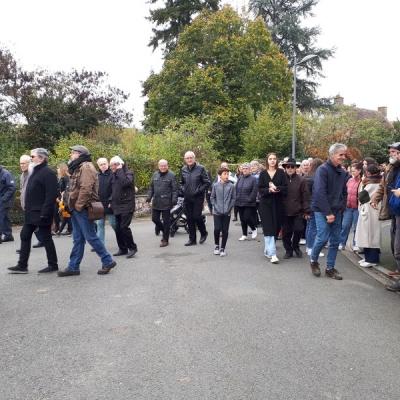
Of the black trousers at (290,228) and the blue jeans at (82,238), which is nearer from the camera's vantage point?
the blue jeans at (82,238)

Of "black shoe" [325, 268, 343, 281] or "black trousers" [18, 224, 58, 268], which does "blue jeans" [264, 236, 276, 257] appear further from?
"black trousers" [18, 224, 58, 268]

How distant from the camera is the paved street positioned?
3316 millimetres

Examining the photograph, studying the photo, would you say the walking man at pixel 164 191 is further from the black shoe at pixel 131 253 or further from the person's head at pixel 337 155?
the person's head at pixel 337 155

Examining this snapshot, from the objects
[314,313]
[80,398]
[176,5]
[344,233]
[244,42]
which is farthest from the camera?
[176,5]

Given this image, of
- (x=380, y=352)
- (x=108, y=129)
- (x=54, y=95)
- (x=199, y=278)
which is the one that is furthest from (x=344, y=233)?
(x=54, y=95)

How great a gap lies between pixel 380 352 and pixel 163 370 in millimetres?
1955

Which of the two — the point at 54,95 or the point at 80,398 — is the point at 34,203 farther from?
the point at 54,95

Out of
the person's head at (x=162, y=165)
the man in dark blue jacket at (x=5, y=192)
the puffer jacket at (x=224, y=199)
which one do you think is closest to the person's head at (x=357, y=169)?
the puffer jacket at (x=224, y=199)

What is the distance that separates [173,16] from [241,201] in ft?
93.2

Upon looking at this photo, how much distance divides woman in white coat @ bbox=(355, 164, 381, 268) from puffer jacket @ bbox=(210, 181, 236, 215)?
2.37 meters

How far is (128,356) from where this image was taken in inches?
→ 151

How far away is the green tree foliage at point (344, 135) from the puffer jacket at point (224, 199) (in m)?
15.9

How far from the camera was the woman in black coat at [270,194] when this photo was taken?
7750 mm

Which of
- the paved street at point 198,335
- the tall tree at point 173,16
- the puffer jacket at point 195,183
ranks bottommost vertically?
the paved street at point 198,335
